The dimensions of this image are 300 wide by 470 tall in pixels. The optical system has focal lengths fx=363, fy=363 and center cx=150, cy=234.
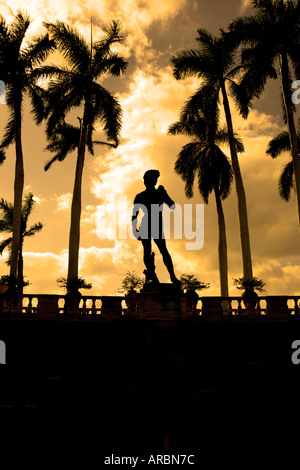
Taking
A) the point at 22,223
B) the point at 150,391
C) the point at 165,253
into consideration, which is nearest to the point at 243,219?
the point at 165,253

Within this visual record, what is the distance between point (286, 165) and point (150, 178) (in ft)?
61.1

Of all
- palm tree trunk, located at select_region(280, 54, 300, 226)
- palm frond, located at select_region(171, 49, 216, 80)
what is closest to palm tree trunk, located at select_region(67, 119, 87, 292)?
palm frond, located at select_region(171, 49, 216, 80)

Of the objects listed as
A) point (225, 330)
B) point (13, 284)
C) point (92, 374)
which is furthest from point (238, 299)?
point (13, 284)

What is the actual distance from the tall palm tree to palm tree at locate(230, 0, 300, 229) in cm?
398

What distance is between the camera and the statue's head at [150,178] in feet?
31.6

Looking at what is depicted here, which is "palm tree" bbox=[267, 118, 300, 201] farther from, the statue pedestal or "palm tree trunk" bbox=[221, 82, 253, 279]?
the statue pedestal

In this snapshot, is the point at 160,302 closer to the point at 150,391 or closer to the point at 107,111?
the point at 150,391

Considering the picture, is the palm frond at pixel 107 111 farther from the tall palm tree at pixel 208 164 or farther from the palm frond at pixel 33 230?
the palm frond at pixel 33 230

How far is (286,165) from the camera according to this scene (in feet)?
82.9

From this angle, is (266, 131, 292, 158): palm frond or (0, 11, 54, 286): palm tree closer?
(0, 11, 54, 286): palm tree

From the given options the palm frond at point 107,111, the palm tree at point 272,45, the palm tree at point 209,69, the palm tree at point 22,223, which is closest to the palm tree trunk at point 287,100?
the palm tree at point 272,45

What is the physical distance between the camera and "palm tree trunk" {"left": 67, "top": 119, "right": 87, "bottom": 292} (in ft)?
57.1

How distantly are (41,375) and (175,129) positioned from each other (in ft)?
65.8

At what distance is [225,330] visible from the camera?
10.6 m
